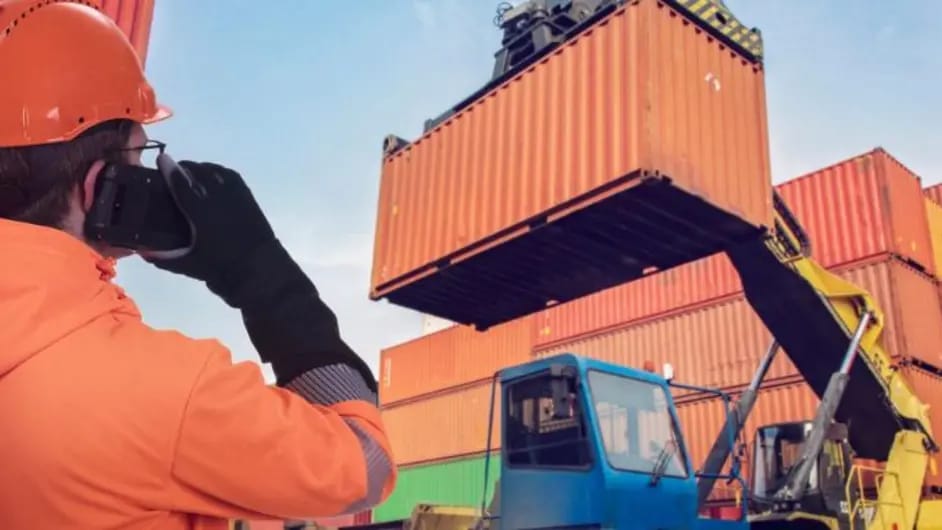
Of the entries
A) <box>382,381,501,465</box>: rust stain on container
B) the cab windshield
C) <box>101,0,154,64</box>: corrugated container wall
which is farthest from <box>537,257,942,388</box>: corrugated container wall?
<box>101,0,154,64</box>: corrugated container wall

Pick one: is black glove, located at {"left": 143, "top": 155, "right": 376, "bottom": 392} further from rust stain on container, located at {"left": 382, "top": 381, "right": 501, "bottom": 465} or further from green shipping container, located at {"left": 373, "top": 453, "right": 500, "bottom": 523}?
rust stain on container, located at {"left": 382, "top": 381, "right": 501, "bottom": 465}

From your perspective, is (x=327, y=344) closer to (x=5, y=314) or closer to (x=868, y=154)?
(x=5, y=314)

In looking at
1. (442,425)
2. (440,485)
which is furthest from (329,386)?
(442,425)

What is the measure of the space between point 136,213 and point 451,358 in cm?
2236

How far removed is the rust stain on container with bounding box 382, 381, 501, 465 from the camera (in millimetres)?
20766

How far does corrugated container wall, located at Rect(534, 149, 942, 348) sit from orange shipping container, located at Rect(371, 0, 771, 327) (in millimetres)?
7405

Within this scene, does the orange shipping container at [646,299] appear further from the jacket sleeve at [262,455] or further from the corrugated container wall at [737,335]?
the jacket sleeve at [262,455]

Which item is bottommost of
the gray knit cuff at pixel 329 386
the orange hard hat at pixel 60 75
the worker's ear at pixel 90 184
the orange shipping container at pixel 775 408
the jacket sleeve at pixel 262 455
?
the jacket sleeve at pixel 262 455

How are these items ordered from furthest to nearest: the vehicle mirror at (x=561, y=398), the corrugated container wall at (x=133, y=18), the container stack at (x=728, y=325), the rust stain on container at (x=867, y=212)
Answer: the rust stain on container at (x=867, y=212), the container stack at (x=728, y=325), the vehicle mirror at (x=561, y=398), the corrugated container wall at (x=133, y=18)

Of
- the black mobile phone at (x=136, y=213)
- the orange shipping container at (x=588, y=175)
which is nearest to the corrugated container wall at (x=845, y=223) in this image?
the orange shipping container at (x=588, y=175)

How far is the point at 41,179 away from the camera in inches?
41.8

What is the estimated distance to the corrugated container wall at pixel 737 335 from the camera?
13.1m

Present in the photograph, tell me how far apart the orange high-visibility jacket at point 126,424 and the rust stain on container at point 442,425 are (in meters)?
19.0

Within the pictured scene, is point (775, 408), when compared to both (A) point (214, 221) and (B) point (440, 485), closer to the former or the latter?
(B) point (440, 485)
